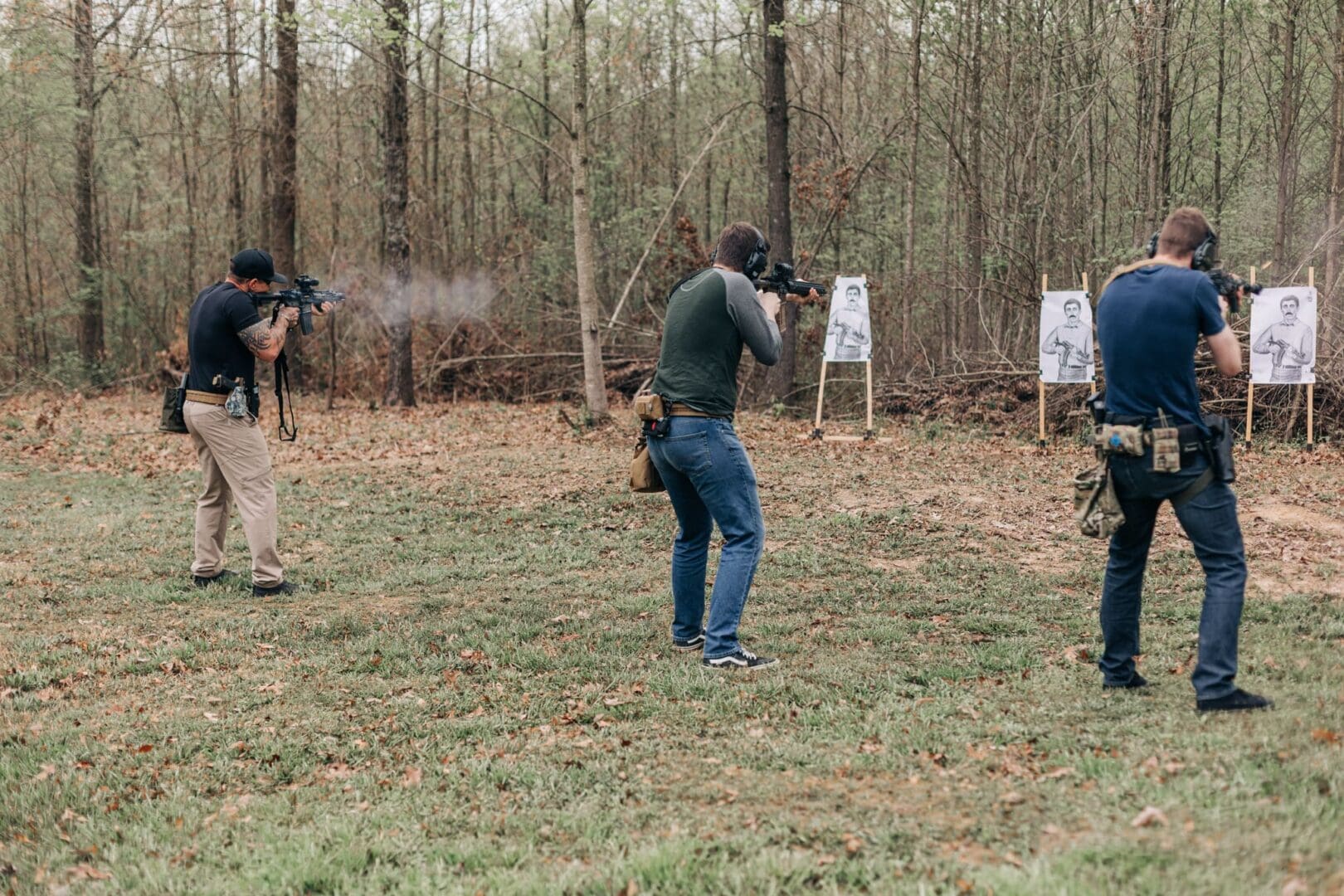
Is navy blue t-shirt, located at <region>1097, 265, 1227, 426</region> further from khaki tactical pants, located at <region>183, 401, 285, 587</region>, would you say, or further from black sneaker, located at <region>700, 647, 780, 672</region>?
khaki tactical pants, located at <region>183, 401, 285, 587</region>

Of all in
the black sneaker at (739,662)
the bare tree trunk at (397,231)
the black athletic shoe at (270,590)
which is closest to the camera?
the black sneaker at (739,662)

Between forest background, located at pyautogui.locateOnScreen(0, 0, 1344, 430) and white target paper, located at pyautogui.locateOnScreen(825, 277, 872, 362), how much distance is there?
8.25 feet

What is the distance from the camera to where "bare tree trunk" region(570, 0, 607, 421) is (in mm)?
14874

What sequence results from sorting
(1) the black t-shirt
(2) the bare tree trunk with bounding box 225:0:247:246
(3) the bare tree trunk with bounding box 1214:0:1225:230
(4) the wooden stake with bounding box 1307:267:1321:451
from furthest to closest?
(2) the bare tree trunk with bounding box 225:0:247:246 → (3) the bare tree trunk with bounding box 1214:0:1225:230 → (4) the wooden stake with bounding box 1307:267:1321:451 → (1) the black t-shirt

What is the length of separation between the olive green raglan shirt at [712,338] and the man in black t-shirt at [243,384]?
Answer: 330 cm

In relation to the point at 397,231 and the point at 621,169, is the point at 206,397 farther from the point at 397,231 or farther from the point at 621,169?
the point at 621,169

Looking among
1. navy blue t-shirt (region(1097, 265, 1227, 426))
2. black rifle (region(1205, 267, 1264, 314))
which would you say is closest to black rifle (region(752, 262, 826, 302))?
navy blue t-shirt (region(1097, 265, 1227, 426))

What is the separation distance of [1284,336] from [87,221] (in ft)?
84.6

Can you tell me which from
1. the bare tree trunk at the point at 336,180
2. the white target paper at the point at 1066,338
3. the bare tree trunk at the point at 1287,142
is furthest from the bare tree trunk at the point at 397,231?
the bare tree trunk at the point at 1287,142

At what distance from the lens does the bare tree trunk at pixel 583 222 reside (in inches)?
586

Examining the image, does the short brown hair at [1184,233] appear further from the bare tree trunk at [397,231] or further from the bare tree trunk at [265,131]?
the bare tree trunk at [265,131]

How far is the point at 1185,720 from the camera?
4.68 m

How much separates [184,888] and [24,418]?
60.9ft

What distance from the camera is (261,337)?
7.73 meters
